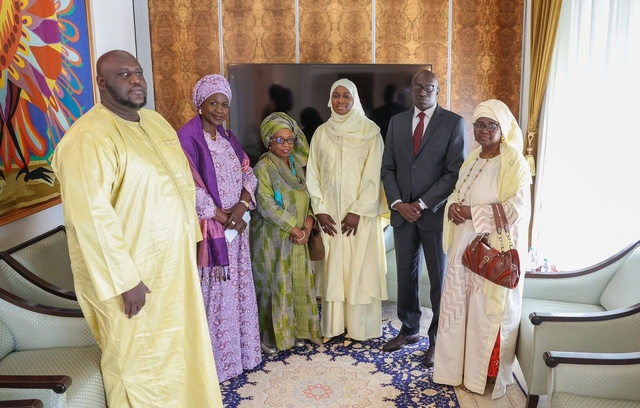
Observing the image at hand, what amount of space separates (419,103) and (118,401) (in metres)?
2.12

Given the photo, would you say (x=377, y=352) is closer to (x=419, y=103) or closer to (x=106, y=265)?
(x=419, y=103)

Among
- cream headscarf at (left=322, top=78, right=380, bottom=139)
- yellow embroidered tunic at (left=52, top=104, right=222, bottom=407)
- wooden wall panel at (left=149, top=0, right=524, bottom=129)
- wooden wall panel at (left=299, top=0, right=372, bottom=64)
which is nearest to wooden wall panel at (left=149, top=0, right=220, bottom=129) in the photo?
wooden wall panel at (left=149, top=0, right=524, bottom=129)

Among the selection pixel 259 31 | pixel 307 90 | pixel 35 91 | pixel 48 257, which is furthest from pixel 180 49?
pixel 48 257

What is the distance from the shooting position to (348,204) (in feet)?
11.1

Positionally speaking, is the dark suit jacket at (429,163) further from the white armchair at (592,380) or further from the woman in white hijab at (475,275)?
the white armchair at (592,380)

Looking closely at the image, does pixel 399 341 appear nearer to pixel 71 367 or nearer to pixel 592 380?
pixel 592 380

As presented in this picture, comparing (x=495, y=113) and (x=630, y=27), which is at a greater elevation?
(x=630, y=27)

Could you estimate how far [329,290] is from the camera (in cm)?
350

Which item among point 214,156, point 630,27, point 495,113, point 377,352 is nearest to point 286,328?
point 377,352

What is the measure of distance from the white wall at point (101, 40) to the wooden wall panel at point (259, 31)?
70 cm

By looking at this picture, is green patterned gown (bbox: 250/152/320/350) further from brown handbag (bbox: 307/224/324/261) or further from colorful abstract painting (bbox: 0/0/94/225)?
colorful abstract painting (bbox: 0/0/94/225)

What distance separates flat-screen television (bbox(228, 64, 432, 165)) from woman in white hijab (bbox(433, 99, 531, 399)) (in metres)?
1.64

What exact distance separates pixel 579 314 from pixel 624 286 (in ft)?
1.34

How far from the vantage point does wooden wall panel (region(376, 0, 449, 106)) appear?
4457mm
